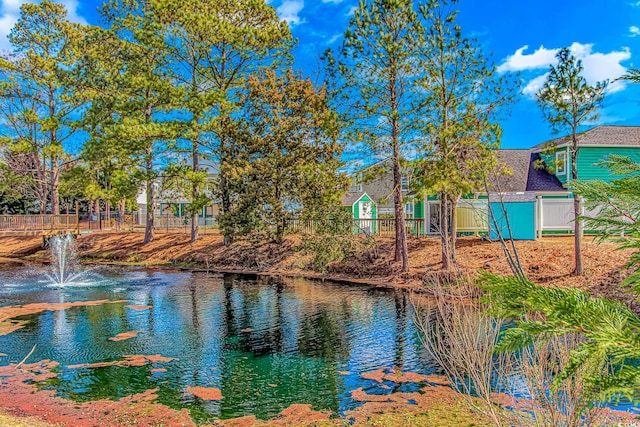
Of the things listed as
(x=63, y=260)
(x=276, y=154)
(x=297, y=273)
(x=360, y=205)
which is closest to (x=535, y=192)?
(x=297, y=273)

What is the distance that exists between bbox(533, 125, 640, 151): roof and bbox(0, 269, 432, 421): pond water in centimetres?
1576

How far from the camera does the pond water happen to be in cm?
904

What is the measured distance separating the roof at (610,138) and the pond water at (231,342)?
15.8m

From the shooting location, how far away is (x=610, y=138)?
90.9ft

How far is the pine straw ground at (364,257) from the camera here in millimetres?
17703

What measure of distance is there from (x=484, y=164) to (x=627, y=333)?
1810 cm

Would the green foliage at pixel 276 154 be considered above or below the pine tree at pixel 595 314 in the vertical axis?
above

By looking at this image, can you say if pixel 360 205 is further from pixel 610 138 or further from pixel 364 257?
pixel 610 138

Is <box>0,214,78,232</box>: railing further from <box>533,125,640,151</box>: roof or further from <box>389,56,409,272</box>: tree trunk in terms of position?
<box>533,125,640,151</box>: roof

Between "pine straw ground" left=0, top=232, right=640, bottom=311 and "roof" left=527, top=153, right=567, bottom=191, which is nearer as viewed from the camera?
"pine straw ground" left=0, top=232, right=640, bottom=311

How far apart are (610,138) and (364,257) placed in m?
15.7

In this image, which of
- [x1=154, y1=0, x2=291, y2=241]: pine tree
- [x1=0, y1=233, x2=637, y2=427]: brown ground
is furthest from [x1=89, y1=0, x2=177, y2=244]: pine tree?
[x1=0, y1=233, x2=637, y2=427]: brown ground

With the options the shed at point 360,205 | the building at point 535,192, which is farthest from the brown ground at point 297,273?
the shed at point 360,205

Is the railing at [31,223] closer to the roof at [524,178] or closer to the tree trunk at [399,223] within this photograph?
the tree trunk at [399,223]
